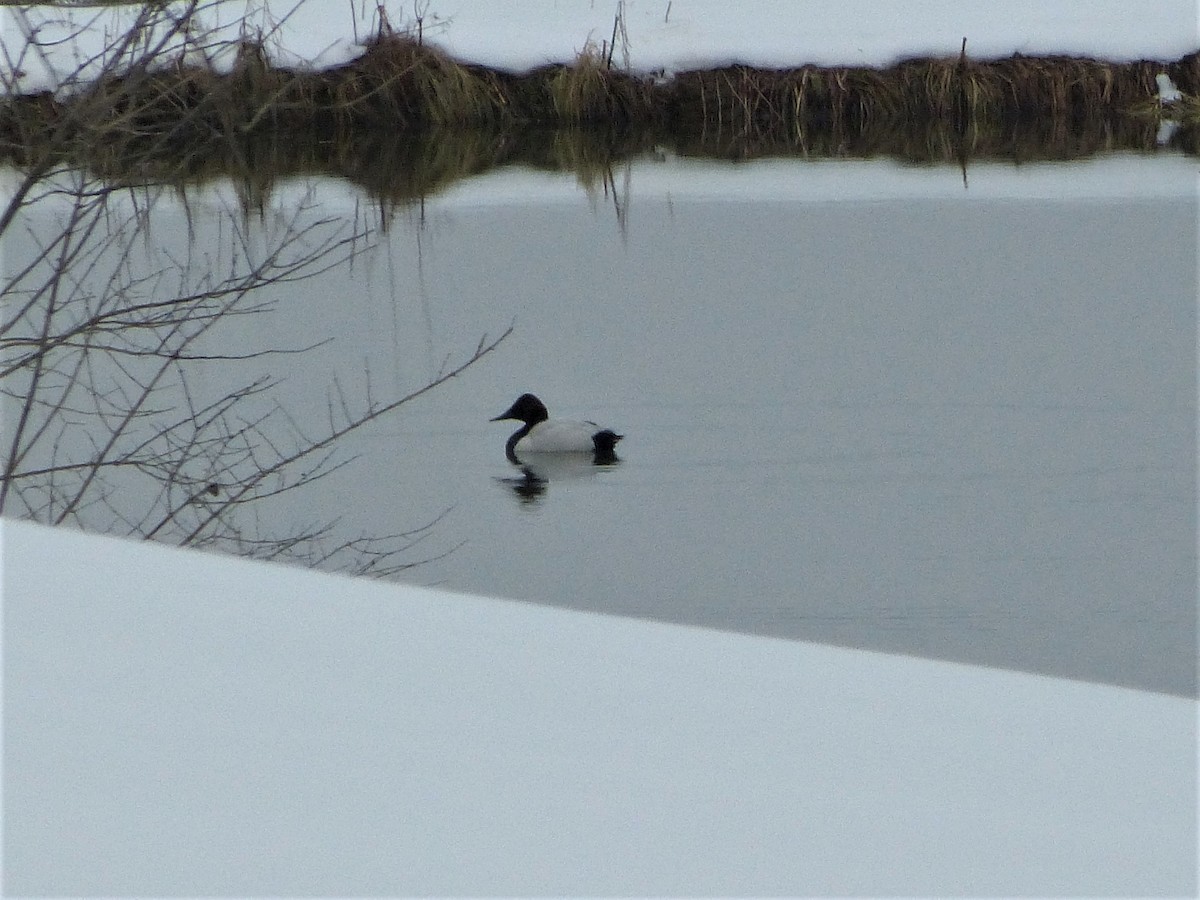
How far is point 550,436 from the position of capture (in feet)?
24.2

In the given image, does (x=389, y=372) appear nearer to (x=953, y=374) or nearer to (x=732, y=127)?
(x=953, y=374)

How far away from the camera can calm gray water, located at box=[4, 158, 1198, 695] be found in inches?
220

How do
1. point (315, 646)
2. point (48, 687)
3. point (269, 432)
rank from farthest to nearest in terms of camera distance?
1. point (269, 432)
2. point (315, 646)
3. point (48, 687)

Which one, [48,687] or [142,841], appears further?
[48,687]

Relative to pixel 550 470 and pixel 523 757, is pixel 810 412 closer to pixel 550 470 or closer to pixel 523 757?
pixel 550 470

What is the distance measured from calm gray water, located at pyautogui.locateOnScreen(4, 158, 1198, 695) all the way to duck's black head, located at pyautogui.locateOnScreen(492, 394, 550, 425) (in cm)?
13

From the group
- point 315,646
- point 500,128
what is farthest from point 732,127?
point 315,646

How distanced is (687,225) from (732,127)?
4671 millimetres

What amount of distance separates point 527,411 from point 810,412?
4.03ft

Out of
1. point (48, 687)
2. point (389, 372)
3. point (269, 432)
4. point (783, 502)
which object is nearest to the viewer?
point (48, 687)

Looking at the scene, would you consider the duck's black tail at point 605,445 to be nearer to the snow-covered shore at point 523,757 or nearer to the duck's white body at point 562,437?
the duck's white body at point 562,437

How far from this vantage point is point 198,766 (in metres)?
1.75

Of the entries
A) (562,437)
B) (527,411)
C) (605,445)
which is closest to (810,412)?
(605,445)

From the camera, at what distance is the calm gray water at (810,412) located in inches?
220
